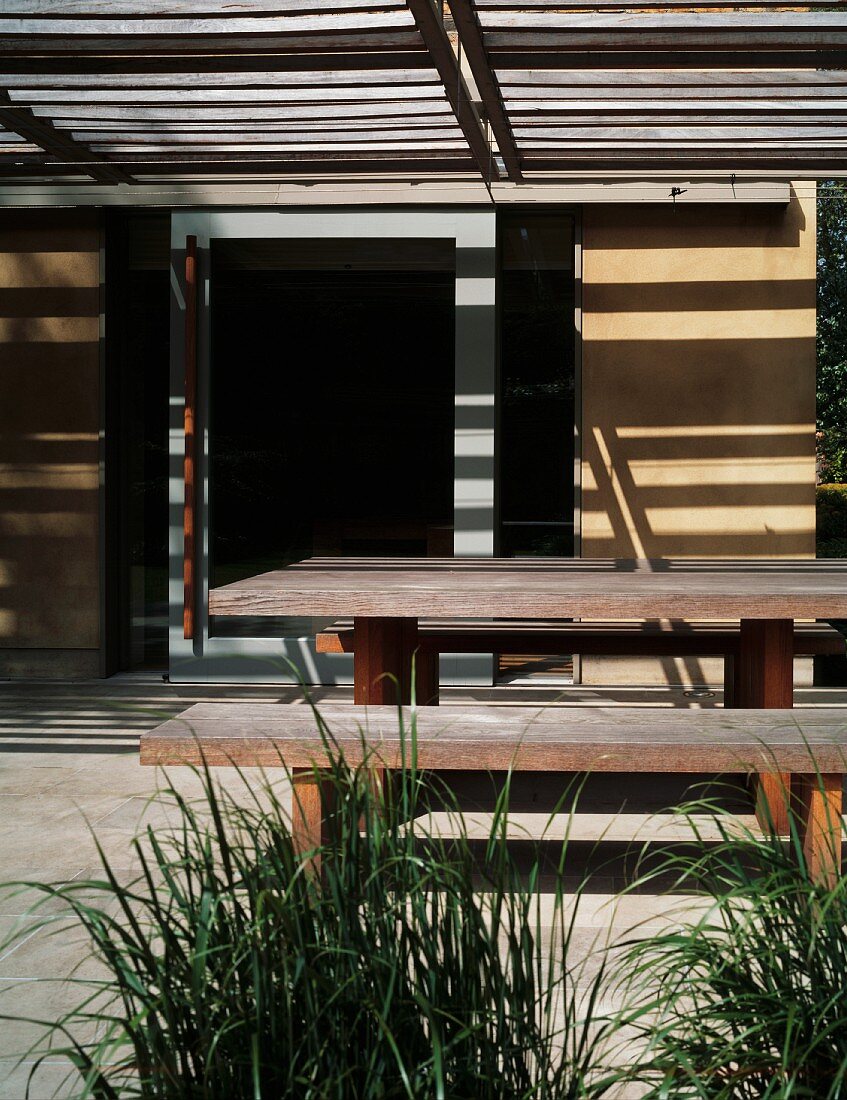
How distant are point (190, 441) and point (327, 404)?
1.02 m

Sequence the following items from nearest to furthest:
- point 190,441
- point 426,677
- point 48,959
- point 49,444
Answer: point 48,959 → point 426,677 → point 190,441 → point 49,444

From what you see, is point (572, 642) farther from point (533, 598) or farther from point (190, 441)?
point (190, 441)

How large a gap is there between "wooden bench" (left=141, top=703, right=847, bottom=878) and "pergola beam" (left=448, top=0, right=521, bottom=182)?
2.53 metres

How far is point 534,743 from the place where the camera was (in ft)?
9.73

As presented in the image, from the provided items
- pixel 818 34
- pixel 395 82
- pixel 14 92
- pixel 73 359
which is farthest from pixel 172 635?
pixel 818 34

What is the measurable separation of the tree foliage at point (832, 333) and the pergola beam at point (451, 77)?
13123 mm

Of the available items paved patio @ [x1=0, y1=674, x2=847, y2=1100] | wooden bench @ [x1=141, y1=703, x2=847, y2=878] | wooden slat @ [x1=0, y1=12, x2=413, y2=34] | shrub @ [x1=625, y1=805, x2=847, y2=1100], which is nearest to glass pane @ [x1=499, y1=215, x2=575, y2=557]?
paved patio @ [x1=0, y1=674, x2=847, y2=1100]

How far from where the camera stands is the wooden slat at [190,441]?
288 inches

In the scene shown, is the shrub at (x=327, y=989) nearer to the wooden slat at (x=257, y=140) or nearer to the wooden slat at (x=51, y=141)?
the wooden slat at (x=51, y=141)

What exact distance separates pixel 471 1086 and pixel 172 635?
248 inches

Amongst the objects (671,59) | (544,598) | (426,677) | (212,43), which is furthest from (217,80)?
(544,598)

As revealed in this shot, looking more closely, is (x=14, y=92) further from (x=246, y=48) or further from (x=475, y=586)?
(x=475, y=586)

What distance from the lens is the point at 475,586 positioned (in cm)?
387

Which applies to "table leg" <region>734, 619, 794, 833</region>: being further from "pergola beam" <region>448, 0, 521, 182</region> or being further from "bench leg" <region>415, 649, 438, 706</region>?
"pergola beam" <region>448, 0, 521, 182</region>
